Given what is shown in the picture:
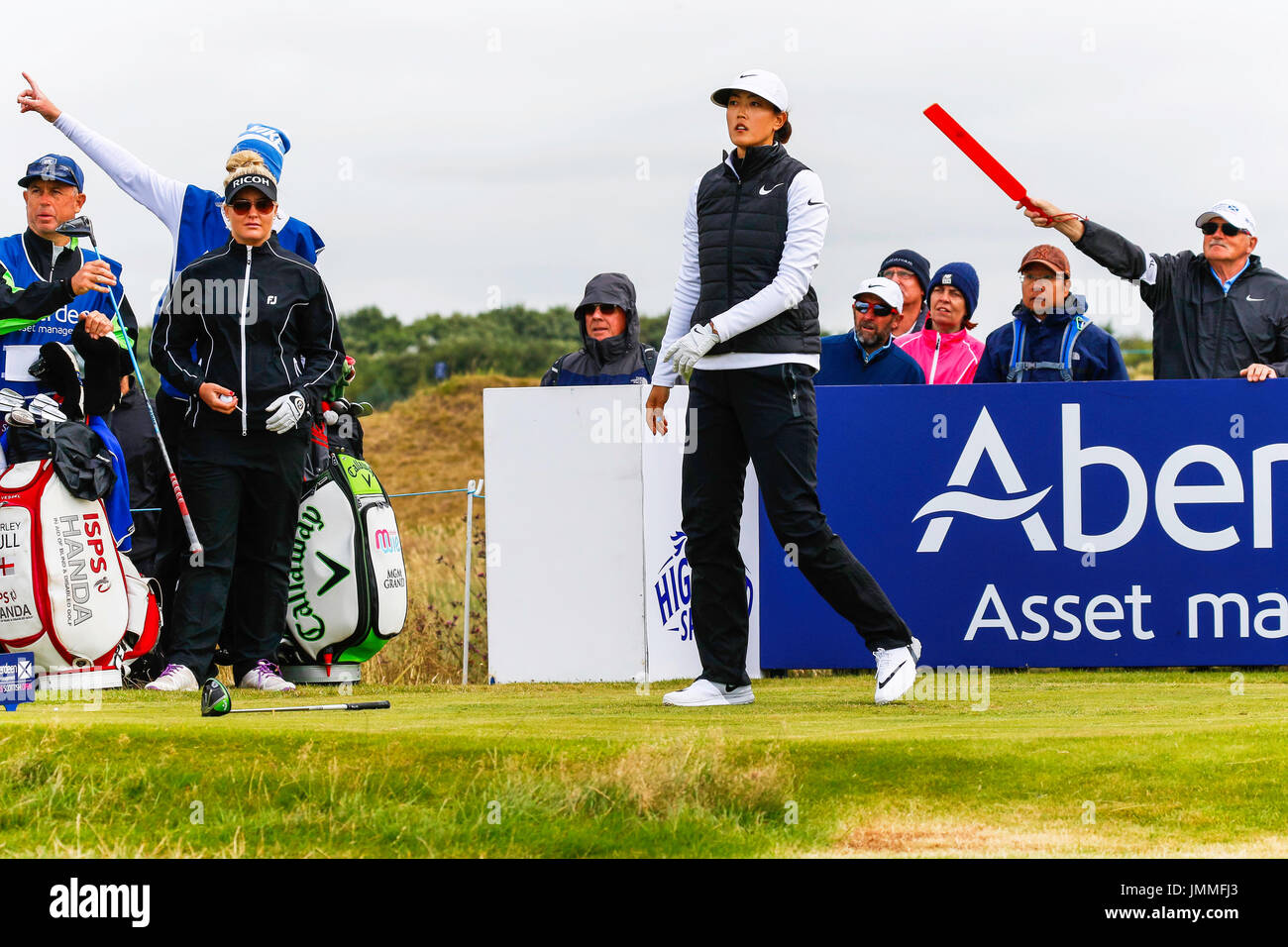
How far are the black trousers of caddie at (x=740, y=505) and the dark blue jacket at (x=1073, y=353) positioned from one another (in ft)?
9.37

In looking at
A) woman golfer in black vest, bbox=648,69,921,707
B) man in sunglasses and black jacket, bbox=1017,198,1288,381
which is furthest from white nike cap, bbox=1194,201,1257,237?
woman golfer in black vest, bbox=648,69,921,707

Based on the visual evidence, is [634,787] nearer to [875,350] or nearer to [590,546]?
[590,546]

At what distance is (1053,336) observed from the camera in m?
9.67

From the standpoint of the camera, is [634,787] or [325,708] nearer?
[634,787]

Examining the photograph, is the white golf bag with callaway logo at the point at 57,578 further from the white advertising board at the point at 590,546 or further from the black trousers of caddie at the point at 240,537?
the white advertising board at the point at 590,546

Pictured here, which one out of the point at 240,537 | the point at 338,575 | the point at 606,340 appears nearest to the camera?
the point at 240,537

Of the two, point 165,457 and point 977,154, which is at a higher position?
point 977,154

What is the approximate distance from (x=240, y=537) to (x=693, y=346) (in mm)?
2668

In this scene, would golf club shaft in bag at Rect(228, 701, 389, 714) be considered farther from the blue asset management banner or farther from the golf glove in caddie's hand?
the blue asset management banner

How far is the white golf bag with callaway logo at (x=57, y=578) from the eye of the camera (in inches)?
304

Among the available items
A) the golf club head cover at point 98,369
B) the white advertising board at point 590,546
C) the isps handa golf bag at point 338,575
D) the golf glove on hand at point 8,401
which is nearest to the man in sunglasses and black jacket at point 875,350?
the white advertising board at point 590,546

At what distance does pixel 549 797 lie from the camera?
18.5 feet

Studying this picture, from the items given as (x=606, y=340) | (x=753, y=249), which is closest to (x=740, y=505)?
(x=753, y=249)
